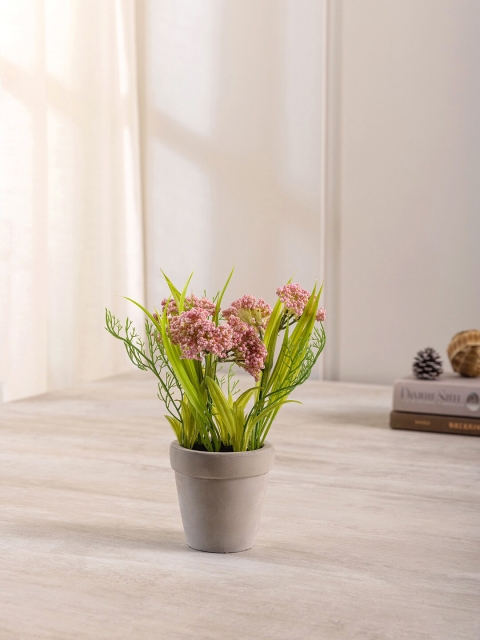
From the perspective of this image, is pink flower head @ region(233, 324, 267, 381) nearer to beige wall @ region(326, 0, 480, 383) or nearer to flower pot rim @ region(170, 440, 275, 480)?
flower pot rim @ region(170, 440, 275, 480)

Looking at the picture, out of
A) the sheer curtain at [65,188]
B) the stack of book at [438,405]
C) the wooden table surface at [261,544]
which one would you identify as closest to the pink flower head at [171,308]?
the wooden table surface at [261,544]

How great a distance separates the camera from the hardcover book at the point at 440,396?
6.84ft

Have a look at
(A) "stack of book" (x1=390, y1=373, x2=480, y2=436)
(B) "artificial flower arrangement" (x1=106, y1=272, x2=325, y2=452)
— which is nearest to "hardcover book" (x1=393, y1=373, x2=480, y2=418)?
(A) "stack of book" (x1=390, y1=373, x2=480, y2=436)

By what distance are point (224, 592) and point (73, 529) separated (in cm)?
35

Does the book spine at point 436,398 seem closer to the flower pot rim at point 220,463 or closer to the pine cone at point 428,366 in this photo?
the pine cone at point 428,366

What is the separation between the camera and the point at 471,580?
1160 millimetres

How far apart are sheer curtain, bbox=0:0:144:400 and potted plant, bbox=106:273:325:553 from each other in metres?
1.40

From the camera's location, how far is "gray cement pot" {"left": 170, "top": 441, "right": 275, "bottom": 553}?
3.84 ft

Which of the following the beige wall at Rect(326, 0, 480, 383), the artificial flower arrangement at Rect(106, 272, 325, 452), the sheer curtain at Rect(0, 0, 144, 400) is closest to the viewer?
the artificial flower arrangement at Rect(106, 272, 325, 452)

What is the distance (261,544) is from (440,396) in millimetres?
966

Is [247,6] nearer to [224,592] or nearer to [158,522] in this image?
[158,522]

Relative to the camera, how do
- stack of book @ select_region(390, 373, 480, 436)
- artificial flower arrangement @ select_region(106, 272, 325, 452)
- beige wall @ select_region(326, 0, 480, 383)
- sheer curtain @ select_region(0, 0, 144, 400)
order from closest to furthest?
artificial flower arrangement @ select_region(106, 272, 325, 452) → stack of book @ select_region(390, 373, 480, 436) → sheer curtain @ select_region(0, 0, 144, 400) → beige wall @ select_region(326, 0, 480, 383)

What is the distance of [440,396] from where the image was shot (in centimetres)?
211

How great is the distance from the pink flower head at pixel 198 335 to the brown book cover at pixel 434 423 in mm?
1160
